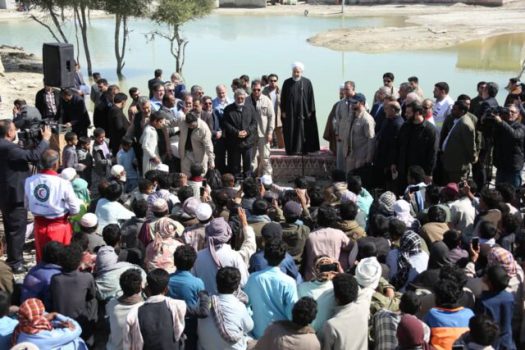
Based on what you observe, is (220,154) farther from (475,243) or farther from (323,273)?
(323,273)

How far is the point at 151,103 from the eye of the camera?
9.30 metres

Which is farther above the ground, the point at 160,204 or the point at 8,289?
the point at 160,204

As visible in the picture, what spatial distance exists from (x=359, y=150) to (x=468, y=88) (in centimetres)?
1214

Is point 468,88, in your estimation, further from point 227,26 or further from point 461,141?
point 227,26

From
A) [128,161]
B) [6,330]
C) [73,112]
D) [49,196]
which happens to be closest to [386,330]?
[6,330]

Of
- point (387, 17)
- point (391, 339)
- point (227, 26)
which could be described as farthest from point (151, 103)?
point (387, 17)

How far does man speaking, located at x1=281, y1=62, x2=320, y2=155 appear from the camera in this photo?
992 centimetres

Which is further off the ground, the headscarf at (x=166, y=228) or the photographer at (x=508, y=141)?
the photographer at (x=508, y=141)

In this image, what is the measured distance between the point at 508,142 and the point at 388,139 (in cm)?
141

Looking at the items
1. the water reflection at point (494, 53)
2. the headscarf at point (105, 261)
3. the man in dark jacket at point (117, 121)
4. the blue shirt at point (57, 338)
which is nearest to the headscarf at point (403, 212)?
the headscarf at point (105, 261)

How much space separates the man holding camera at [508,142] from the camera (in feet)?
26.0

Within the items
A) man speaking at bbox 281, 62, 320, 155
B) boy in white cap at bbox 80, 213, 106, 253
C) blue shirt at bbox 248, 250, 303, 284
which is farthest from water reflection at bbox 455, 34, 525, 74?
boy in white cap at bbox 80, 213, 106, 253

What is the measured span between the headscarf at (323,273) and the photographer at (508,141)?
12.3 feet

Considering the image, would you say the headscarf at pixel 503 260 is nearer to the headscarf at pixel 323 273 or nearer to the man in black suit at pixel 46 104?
the headscarf at pixel 323 273
